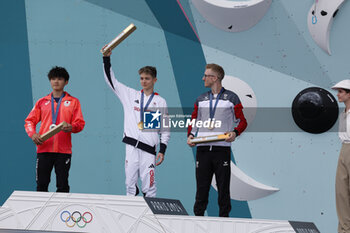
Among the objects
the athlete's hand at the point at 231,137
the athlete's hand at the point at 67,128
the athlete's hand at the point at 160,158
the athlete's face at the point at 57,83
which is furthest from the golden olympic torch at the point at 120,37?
the athlete's hand at the point at 231,137

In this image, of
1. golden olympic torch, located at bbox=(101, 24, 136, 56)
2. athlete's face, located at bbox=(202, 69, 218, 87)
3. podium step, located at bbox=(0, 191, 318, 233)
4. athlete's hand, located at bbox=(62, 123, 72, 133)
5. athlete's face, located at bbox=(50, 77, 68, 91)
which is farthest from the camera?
athlete's face, located at bbox=(50, 77, 68, 91)

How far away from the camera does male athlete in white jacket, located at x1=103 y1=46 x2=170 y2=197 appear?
4051 millimetres

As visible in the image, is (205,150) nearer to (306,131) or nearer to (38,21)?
(306,131)

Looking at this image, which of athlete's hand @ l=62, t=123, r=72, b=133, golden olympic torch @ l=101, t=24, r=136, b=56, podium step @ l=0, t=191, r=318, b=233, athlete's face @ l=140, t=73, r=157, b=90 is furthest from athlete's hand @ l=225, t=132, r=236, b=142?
athlete's hand @ l=62, t=123, r=72, b=133

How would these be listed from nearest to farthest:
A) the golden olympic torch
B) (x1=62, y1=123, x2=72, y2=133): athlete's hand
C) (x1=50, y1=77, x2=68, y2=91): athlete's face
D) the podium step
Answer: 1. the podium step
2. the golden olympic torch
3. (x1=62, y1=123, x2=72, y2=133): athlete's hand
4. (x1=50, y1=77, x2=68, y2=91): athlete's face

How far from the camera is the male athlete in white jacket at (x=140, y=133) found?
159 inches

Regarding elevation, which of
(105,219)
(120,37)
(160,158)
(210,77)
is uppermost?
(120,37)

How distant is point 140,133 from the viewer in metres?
4.08

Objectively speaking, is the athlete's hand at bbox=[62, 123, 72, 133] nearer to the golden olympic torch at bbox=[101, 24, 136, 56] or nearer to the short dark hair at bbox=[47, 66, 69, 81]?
the short dark hair at bbox=[47, 66, 69, 81]

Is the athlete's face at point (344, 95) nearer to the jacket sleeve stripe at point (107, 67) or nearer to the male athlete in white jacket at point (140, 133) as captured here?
the male athlete in white jacket at point (140, 133)

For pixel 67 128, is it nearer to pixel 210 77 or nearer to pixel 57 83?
pixel 57 83

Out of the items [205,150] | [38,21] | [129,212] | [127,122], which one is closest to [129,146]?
[127,122]

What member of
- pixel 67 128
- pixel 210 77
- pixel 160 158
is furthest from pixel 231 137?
pixel 67 128

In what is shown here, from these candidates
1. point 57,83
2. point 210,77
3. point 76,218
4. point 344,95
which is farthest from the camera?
point 57,83
